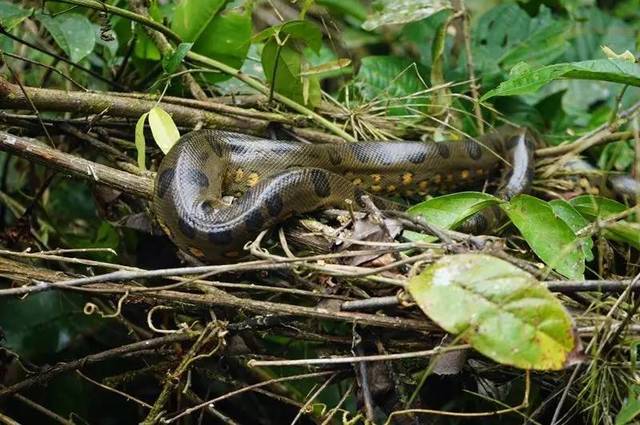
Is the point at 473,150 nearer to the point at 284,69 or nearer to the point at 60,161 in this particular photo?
the point at 284,69

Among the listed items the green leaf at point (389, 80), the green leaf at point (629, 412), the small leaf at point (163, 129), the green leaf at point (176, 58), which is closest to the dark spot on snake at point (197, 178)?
the small leaf at point (163, 129)

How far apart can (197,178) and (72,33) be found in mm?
937

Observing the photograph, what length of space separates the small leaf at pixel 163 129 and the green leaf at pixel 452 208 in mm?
984

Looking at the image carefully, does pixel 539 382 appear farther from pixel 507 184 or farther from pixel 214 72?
pixel 214 72

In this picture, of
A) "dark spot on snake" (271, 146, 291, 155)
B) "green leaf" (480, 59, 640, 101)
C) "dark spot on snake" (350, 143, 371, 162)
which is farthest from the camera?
"dark spot on snake" (350, 143, 371, 162)

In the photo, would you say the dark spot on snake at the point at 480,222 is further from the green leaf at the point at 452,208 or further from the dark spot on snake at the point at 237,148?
the dark spot on snake at the point at 237,148

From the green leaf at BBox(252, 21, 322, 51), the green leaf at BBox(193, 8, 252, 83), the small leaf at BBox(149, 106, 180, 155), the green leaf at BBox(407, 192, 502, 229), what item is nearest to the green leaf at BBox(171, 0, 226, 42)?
the green leaf at BBox(193, 8, 252, 83)

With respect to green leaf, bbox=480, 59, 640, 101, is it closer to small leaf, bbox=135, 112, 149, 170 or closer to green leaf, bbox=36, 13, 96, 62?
small leaf, bbox=135, 112, 149, 170

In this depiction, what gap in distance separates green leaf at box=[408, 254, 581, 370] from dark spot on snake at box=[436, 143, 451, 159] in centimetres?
158

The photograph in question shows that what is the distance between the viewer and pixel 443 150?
349 cm

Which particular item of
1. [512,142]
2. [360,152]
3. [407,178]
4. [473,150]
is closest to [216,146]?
[360,152]

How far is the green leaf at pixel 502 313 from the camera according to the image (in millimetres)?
1828

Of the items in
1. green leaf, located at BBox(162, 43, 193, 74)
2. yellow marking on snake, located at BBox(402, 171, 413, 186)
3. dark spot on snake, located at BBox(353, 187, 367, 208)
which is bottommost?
yellow marking on snake, located at BBox(402, 171, 413, 186)

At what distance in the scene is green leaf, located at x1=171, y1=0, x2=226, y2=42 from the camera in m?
3.22
